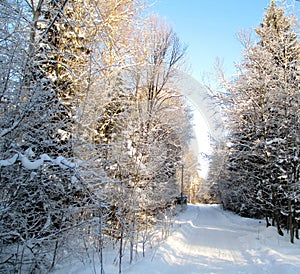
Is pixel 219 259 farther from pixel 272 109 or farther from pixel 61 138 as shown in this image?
pixel 272 109

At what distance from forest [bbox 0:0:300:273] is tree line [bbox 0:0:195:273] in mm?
24

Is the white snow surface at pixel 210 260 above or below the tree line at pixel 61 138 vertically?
below

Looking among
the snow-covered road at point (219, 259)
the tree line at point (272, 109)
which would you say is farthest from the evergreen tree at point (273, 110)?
the snow-covered road at point (219, 259)

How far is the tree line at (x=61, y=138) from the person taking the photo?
10.00ft

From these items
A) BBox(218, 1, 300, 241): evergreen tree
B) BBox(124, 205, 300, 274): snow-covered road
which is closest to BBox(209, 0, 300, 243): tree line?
BBox(218, 1, 300, 241): evergreen tree

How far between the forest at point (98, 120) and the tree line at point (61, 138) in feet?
0.08

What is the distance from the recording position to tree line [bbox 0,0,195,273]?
10.00 ft

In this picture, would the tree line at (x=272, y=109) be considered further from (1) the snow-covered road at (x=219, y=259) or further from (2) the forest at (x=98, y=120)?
(1) the snow-covered road at (x=219, y=259)

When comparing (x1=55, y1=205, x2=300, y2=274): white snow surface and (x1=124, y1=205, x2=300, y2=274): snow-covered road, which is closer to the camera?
(x1=55, y1=205, x2=300, y2=274): white snow surface

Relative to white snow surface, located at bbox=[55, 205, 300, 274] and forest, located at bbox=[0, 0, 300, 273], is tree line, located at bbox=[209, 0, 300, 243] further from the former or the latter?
white snow surface, located at bbox=[55, 205, 300, 274]

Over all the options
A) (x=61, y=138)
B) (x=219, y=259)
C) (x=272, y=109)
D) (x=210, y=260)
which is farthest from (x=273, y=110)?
(x=61, y=138)

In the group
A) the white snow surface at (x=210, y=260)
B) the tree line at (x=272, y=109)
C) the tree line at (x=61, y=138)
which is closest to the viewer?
the tree line at (x=61, y=138)

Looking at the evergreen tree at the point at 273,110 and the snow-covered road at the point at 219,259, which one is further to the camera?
the evergreen tree at the point at 273,110

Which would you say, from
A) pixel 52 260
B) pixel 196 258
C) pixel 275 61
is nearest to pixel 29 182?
pixel 52 260
